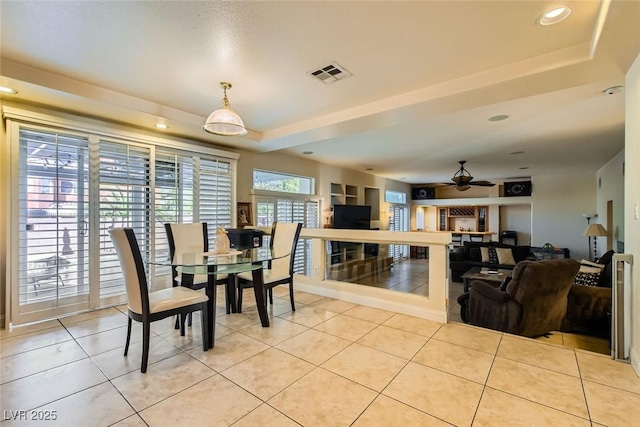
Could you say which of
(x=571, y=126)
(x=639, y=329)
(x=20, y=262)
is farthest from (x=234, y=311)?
(x=571, y=126)

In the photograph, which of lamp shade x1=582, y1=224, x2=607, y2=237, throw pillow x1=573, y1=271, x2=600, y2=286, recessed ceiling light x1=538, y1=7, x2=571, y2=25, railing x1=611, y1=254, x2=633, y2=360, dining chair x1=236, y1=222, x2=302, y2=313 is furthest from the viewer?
lamp shade x1=582, y1=224, x2=607, y2=237

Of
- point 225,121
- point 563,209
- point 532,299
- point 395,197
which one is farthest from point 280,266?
point 563,209

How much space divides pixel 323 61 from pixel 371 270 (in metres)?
2.80

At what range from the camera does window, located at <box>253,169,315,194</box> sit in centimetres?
560

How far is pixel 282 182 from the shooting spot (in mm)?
6102

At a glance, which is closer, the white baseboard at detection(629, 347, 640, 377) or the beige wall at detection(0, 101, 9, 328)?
the white baseboard at detection(629, 347, 640, 377)

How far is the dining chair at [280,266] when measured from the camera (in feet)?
11.1

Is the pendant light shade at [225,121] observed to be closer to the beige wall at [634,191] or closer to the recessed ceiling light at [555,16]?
the recessed ceiling light at [555,16]

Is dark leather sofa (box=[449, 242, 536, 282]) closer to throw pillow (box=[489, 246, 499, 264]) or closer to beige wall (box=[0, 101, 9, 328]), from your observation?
throw pillow (box=[489, 246, 499, 264])

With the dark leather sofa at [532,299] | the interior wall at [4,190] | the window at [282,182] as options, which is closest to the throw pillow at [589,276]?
the dark leather sofa at [532,299]

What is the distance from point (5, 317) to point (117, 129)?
2.36m

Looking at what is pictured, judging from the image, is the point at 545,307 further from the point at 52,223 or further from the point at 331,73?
the point at 52,223

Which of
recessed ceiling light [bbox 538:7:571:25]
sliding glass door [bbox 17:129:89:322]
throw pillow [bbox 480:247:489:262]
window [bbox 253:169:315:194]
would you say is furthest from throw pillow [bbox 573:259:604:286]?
sliding glass door [bbox 17:129:89:322]

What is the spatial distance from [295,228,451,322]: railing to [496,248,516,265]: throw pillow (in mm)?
3585
